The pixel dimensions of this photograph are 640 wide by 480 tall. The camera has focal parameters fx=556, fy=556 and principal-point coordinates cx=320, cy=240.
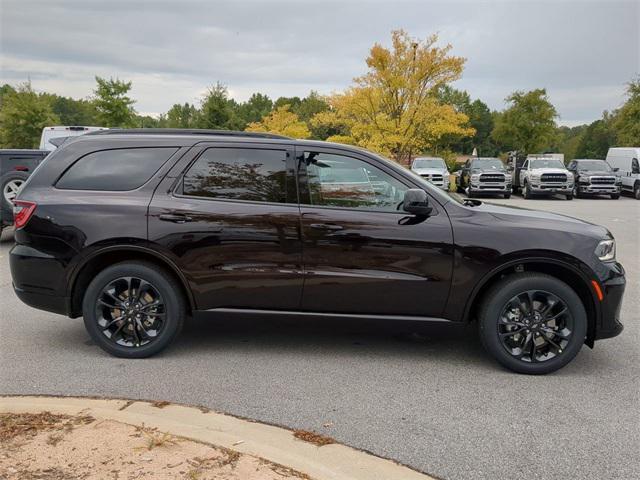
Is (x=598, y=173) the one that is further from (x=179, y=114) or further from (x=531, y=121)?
(x=179, y=114)

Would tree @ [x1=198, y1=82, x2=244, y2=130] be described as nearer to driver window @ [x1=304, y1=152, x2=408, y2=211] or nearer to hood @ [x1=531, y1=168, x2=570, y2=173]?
hood @ [x1=531, y1=168, x2=570, y2=173]

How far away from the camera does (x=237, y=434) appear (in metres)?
3.25

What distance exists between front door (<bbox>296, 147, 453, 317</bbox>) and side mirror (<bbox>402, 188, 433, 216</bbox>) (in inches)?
A: 2.5

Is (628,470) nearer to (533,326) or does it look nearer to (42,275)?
(533,326)

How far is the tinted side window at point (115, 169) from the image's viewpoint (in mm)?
4711

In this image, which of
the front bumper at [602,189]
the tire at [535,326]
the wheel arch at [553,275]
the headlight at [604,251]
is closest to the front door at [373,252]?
the wheel arch at [553,275]

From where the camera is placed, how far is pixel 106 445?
3008 mm

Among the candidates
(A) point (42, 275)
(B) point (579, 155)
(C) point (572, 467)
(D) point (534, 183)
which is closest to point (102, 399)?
(A) point (42, 275)

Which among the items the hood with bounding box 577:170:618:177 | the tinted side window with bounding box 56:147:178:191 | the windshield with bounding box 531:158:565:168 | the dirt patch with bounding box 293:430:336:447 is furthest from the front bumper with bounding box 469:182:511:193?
the dirt patch with bounding box 293:430:336:447

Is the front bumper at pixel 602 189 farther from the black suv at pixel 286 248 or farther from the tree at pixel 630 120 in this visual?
the black suv at pixel 286 248

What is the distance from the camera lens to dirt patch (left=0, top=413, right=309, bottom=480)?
2.73 metres

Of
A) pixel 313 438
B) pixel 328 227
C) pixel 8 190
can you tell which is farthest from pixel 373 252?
pixel 8 190

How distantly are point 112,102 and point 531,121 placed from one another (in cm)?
4273

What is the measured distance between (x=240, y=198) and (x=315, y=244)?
0.75 meters
